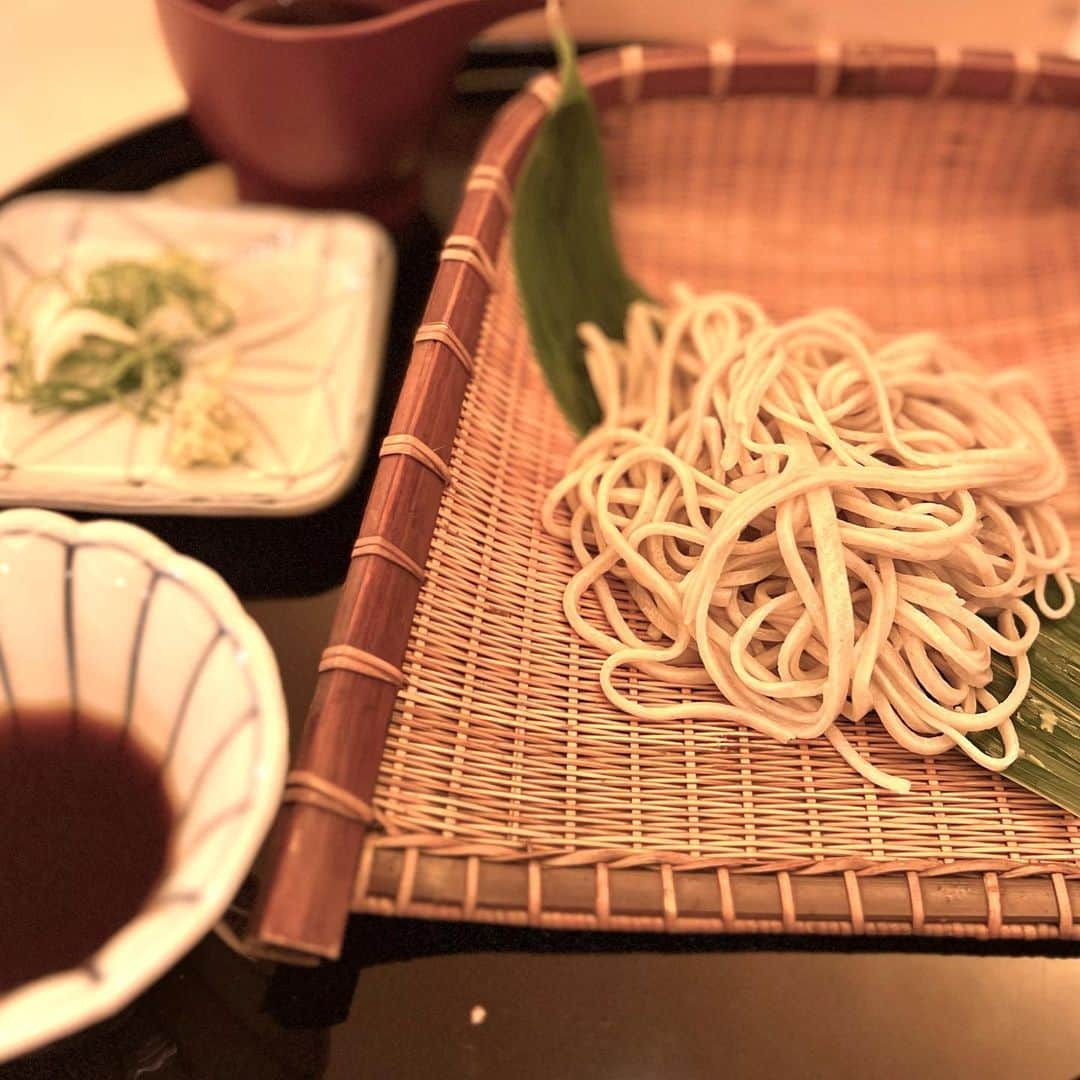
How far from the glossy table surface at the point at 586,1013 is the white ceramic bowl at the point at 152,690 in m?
0.16

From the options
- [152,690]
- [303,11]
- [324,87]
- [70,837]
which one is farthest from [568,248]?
[70,837]

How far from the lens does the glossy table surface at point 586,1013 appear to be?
2.63 ft

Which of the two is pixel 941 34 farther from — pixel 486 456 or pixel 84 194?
pixel 84 194

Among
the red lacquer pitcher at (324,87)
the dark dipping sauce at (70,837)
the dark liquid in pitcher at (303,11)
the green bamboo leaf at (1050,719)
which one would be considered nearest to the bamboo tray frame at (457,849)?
the green bamboo leaf at (1050,719)

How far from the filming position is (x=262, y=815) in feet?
2.11

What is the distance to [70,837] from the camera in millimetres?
805

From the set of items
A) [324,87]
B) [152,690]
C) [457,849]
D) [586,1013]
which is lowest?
[586,1013]

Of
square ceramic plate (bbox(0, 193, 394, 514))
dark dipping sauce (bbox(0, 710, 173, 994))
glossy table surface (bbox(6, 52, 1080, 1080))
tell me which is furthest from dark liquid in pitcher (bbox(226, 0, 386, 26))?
glossy table surface (bbox(6, 52, 1080, 1080))

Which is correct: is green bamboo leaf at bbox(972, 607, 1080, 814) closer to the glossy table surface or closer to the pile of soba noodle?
the pile of soba noodle

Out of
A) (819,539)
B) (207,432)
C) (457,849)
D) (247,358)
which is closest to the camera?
(457,849)

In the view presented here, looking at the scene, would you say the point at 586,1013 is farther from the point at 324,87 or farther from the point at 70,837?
the point at 324,87

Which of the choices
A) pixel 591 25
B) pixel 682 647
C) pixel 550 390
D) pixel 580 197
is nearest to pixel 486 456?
pixel 550 390

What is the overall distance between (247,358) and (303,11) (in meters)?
0.52

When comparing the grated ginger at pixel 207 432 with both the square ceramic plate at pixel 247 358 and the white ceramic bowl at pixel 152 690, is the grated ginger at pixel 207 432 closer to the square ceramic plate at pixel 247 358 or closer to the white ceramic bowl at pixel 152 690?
the square ceramic plate at pixel 247 358
